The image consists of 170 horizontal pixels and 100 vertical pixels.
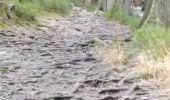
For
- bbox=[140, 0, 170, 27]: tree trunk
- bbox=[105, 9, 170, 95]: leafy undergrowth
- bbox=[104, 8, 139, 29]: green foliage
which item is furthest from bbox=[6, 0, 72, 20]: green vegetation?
bbox=[105, 9, 170, 95]: leafy undergrowth

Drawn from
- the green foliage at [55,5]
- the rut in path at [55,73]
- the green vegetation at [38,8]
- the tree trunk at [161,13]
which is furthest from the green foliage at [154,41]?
the green foliage at [55,5]

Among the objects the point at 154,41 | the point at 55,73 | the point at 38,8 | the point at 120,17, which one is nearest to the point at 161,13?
the point at 154,41

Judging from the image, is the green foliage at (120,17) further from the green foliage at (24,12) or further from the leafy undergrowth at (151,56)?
the leafy undergrowth at (151,56)

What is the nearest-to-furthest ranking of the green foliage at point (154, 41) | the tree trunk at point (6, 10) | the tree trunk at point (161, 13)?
the green foliage at point (154, 41) < the tree trunk at point (161, 13) < the tree trunk at point (6, 10)

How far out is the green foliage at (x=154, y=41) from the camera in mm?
6645

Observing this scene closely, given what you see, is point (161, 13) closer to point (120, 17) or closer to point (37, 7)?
point (37, 7)

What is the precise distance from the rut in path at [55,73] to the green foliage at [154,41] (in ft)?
2.03

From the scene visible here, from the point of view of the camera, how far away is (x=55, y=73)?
7.04 meters

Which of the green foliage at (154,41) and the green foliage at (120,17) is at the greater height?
the green foliage at (154,41)

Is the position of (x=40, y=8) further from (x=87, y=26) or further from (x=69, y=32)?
(x=69, y=32)

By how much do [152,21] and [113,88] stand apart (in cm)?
359

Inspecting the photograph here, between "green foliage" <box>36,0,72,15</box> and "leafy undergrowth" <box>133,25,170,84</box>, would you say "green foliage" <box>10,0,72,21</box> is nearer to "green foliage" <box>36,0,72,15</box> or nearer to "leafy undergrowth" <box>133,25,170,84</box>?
"green foliage" <box>36,0,72,15</box>

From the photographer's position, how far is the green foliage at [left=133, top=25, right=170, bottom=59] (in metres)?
6.64

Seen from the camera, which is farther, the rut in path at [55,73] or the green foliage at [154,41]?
the green foliage at [154,41]
